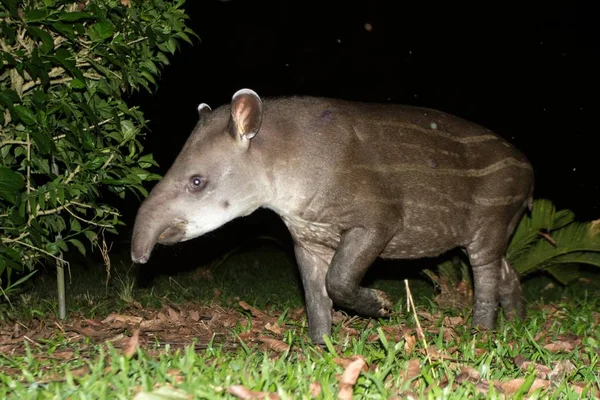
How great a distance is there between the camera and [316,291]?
19.2ft

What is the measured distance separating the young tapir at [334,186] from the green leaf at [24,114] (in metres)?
0.84

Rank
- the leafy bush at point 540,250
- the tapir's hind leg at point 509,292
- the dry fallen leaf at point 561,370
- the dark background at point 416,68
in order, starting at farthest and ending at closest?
the dark background at point 416,68 → the leafy bush at point 540,250 → the tapir's hind leg at point 509,292 → the dry fallen leaf at point 561,370

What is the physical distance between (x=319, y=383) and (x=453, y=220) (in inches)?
109

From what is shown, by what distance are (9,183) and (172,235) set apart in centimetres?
102

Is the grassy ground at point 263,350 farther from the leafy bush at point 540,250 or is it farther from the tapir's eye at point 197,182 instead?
the tapir's eye at point 197,182

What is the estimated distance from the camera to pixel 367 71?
1633cm

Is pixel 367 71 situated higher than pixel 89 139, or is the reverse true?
pixel 89 139

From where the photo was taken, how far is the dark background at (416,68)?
13.9 metres

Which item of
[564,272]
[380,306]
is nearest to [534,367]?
[380,306]

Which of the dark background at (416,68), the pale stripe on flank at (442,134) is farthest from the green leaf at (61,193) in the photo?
the dark background at (416,68)

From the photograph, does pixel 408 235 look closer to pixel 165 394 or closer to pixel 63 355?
pixel 63 355

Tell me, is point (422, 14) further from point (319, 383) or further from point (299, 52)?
point (319, 383)

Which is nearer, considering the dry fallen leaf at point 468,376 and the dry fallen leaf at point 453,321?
the dry fallen leaf at point 468,376

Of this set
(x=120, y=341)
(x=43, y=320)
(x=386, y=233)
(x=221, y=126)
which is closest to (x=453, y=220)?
(x=386, y=233)
